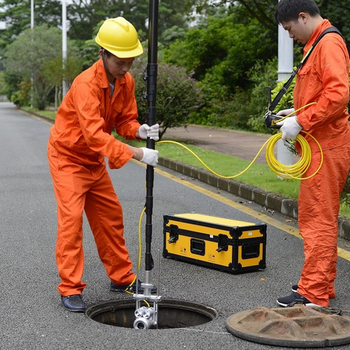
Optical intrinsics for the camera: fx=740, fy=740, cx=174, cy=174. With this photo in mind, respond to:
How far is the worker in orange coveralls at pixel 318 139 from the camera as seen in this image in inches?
187

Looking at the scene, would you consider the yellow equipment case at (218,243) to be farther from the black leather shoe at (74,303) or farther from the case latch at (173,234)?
the black leather shoe at (74,303)

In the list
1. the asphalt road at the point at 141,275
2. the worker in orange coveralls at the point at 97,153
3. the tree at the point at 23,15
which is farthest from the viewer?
the tree at the point at 23,15

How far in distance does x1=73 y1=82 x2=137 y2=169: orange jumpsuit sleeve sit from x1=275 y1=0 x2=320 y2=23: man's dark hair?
1.31 meters

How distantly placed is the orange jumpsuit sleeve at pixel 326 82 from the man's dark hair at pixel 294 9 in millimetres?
213

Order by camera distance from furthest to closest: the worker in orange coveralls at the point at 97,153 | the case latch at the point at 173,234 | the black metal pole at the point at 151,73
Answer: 1. the case latch at the point at 173,234
2. the worker in orange coveralls at the point at 97,153
3. the black metal pole at the point at 151,73

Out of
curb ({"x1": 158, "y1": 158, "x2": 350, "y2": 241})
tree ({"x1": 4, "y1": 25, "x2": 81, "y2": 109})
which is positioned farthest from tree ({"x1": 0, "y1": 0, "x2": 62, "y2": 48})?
curb ({"x1": 158, "y1": 158, "x2": 350, "y2": 241})

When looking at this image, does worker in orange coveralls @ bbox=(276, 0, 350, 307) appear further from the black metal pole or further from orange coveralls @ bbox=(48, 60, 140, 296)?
orange coveralls @ bbox=(48, 60, 140, 296)

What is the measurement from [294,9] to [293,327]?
79.7 inches

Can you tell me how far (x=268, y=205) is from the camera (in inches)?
363

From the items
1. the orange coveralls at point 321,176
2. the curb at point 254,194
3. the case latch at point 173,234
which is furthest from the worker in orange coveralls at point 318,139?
the curb at point 254,194

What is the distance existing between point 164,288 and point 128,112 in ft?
4.40

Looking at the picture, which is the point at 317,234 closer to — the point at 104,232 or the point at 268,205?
the point at 104,232

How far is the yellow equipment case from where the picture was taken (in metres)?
5.96

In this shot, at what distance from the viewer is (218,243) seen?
604cm
